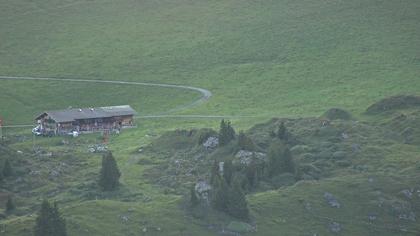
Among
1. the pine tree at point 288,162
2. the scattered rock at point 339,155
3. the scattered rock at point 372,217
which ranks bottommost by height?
the scattered rock at point 372,217

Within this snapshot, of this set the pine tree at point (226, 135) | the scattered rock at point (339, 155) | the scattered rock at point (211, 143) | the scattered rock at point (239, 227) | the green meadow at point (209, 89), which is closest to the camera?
the scattered rock at point (239, 227)

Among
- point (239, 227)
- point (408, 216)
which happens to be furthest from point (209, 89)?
point (239, 227)

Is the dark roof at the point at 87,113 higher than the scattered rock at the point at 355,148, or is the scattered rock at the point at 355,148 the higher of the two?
the dark roof at the point at 87,113

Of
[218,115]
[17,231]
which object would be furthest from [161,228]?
[218,115]

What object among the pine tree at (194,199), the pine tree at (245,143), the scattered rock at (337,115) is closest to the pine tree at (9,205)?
the pine tree at (194,199)

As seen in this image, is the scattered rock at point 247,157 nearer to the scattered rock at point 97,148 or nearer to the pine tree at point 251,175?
the pine tree at point 251,175

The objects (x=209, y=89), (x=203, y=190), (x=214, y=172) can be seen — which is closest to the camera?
(x=203, y=190)

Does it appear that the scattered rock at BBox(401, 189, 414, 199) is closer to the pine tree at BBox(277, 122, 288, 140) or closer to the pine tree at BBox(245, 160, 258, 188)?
the pine tree at BBox(245, 160, 258, 188)

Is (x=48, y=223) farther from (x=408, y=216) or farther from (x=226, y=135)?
(x=226, y=135)
